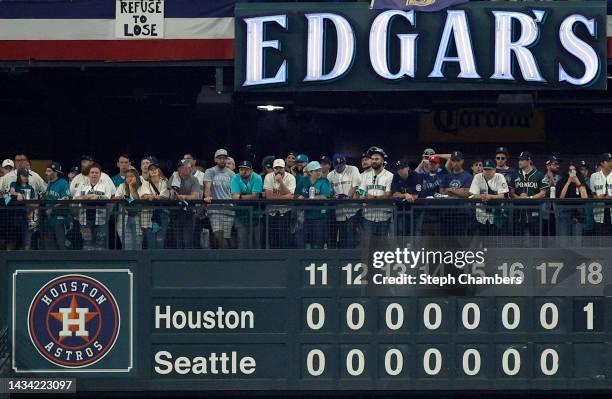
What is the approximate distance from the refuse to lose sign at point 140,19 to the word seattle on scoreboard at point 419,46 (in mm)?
1413

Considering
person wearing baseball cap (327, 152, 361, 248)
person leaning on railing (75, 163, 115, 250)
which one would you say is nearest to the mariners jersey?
person wearing baseball cap (327, 152, 361, 248)

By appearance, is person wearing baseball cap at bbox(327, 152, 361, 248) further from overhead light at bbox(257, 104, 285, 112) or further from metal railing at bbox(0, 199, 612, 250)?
overhead light at bbox(257, 104, 285, 112)

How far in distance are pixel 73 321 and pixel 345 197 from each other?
3.74 metres

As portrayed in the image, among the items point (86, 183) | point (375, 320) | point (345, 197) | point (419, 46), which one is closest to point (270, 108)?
point (419, 46)

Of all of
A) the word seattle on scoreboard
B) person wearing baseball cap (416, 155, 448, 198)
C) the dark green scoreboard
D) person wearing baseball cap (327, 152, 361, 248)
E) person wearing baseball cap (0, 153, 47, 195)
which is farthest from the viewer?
the word seattle on scoreboard

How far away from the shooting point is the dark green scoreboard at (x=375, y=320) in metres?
16.0

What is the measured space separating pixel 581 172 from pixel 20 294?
8.34 meters

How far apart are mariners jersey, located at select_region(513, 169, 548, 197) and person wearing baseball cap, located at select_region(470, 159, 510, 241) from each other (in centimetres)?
34

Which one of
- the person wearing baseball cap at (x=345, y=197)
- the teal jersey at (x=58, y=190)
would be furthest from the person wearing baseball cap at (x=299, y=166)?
the teal jersey at (x=58, y=190)

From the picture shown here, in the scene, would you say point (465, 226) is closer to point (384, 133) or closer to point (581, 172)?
point (581, 172)

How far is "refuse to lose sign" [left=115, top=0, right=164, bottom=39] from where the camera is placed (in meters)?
20.3

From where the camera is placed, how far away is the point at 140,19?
20344 mm

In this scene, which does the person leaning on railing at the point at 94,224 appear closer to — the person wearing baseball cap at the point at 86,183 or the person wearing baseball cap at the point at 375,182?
the person wearing baseball cap at the point at 86,183

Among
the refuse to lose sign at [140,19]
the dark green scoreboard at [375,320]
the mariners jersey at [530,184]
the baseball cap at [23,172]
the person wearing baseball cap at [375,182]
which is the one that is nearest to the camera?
the dark green scoreboard at [375,320]
